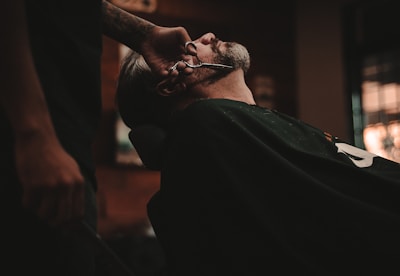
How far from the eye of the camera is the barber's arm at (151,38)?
1.43 metres

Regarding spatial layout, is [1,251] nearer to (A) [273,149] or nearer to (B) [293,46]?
(A) [273,149]

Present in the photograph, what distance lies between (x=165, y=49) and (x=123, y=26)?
150 millimetres

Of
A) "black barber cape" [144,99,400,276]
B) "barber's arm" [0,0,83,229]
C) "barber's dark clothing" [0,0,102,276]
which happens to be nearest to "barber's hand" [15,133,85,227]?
"barber's arm" [0,0,83,229]

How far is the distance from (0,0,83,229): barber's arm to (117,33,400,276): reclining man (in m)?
0.47

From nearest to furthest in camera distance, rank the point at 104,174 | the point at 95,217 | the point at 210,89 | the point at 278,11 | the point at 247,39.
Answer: the point at 95,217 → the point at 210,89 → the point at 104,174 → the point at 247,39 → the point at 278,11

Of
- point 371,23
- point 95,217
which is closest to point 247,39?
point 371,23

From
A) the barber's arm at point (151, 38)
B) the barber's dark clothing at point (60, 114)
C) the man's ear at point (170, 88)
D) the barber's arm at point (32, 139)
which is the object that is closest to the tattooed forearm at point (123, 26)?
the barber's arm at point (151, 38)

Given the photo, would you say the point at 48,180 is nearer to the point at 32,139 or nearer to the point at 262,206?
the point at 32,139

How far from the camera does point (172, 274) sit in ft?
3.69

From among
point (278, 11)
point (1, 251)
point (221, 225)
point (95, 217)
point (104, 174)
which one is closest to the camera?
point (1, 251)

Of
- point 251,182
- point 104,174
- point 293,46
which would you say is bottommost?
point 104,174

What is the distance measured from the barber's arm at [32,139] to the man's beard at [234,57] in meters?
0.96

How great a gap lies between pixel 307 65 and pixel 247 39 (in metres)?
0.73

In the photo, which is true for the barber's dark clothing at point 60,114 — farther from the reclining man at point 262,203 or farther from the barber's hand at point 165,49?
the barber's hand at point 165,49
